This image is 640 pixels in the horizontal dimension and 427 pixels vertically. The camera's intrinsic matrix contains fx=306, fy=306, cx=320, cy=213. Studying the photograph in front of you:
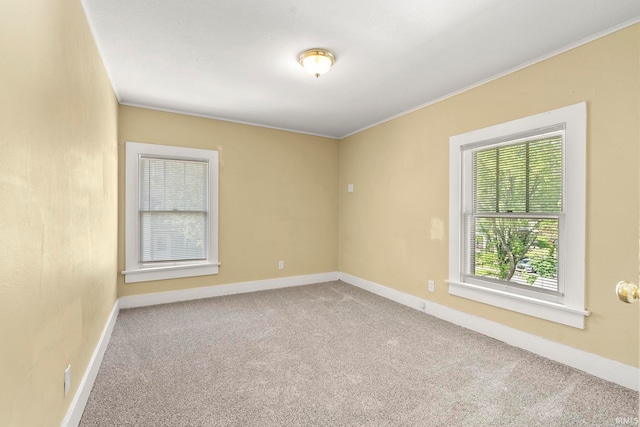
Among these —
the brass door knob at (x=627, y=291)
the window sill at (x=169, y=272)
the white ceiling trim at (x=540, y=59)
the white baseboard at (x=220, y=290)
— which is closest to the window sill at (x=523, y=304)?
the brass door knob at (x=627, y=291)

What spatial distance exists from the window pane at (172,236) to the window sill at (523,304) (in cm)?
315

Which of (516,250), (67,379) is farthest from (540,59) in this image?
(67,379)

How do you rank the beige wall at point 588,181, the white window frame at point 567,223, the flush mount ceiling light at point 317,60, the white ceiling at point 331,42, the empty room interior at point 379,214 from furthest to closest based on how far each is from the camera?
1. the flush mount ceiling light at point 317,60
2. the white window frame at point 567,223
3. the beige wall at point 588,181
4. the white ceiling at point 331,42
5. the empty room interior at point 379,214

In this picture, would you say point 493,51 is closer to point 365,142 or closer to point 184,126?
point 365,142

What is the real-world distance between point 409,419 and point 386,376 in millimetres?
454

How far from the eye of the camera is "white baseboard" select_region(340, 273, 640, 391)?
208 centimetres

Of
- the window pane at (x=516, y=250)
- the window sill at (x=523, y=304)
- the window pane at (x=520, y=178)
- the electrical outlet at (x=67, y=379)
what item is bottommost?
the electrical outlet at (x=67, y=379)

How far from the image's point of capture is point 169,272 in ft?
12.7

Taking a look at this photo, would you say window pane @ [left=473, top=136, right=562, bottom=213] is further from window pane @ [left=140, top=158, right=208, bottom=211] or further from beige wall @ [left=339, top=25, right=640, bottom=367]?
window pane @ [left=140, top=158, right=208, bottom=211]

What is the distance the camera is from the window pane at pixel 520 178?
2.51m

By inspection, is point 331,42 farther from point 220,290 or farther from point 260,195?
point 220,290

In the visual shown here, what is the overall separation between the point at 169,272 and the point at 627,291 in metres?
4.12

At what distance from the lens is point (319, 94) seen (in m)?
3.35

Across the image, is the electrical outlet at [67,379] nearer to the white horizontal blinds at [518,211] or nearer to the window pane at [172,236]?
the window pane at [172,236]
